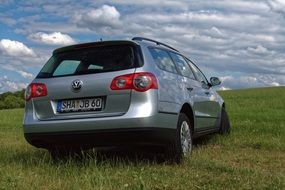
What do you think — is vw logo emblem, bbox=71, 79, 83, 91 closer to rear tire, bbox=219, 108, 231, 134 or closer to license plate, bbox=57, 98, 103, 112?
license plate, bbox=57, 98, 103, 112

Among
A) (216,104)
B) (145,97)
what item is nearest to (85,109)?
(145,97)

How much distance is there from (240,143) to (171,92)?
330cm

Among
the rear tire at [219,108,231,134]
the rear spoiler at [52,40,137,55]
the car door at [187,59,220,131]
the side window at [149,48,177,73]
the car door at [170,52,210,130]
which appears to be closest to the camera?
the rear spoiler at [52,40,137,55]

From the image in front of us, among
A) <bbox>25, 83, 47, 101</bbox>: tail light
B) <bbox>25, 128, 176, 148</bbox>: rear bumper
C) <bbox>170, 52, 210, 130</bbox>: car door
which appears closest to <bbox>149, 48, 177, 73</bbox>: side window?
<bbox>170, 52, 210, 130</bbox>: car door

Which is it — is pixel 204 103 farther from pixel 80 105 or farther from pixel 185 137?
pixel 80 105

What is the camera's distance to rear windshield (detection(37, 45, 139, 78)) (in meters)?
6.30

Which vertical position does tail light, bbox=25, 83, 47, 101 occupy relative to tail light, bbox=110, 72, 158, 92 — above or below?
below

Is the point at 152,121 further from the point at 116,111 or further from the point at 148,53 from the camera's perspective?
the point at 148,53

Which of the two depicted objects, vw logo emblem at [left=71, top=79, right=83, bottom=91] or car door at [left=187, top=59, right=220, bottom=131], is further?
car door at [left=187, top=59, right=220, bottom=131]

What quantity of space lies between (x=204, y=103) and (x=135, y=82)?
103 inches

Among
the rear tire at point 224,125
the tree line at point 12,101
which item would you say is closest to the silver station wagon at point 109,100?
the rear tire at point 224,125

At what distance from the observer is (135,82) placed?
600cm

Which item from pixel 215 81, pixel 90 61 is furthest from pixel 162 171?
pixel 215 81

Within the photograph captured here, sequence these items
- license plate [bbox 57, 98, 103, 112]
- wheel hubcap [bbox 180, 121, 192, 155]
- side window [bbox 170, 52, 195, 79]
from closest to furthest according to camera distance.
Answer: license plate [bbox 57, 98, 103, 112] < wheel hubcap [bbox 180, 121, 192, 155] < side window [bbox 170, 52, 195, 79]
